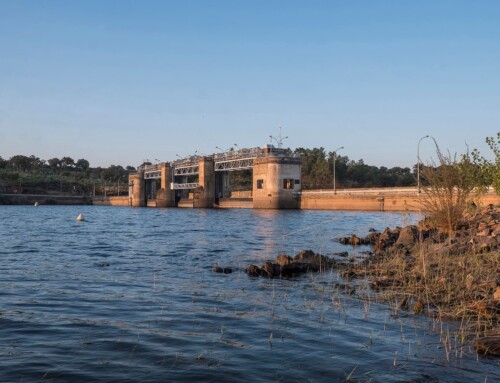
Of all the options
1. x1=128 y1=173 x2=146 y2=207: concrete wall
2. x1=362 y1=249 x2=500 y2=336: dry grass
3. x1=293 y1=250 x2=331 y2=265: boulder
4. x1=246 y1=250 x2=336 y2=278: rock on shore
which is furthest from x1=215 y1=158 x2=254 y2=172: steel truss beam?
x1=362 y1=249 x2=500 y2=336: dry grass

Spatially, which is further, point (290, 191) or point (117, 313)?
point (290, 191)

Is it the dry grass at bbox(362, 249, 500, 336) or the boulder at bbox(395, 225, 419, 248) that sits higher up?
the boulder at bbox(395, 225, 419, 248)

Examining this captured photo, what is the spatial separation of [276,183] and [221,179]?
107 ft

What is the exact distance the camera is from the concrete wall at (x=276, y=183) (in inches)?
4011

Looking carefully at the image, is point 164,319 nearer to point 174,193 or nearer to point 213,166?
point 213,166

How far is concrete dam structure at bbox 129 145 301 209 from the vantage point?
10262cm

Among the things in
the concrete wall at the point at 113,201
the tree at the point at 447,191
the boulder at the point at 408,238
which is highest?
the tree at the point at 447,191

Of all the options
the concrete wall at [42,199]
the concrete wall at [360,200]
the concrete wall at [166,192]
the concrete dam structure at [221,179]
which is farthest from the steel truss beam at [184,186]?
the concrete wall at [42,199]

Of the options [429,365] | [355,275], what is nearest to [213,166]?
[355,275]

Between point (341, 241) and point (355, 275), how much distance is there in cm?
1298

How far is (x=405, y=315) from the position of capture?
11406mm

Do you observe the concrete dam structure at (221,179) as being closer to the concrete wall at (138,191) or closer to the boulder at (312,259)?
the concrete wall at (138,191)

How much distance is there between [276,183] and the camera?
335ft

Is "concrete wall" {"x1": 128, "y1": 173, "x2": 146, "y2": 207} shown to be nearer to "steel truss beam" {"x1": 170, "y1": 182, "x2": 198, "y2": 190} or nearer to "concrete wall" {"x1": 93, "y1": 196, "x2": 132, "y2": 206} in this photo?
"concrete wall" {"x1": 93, "y1": 196, "x2": 132, "y2": 206}
